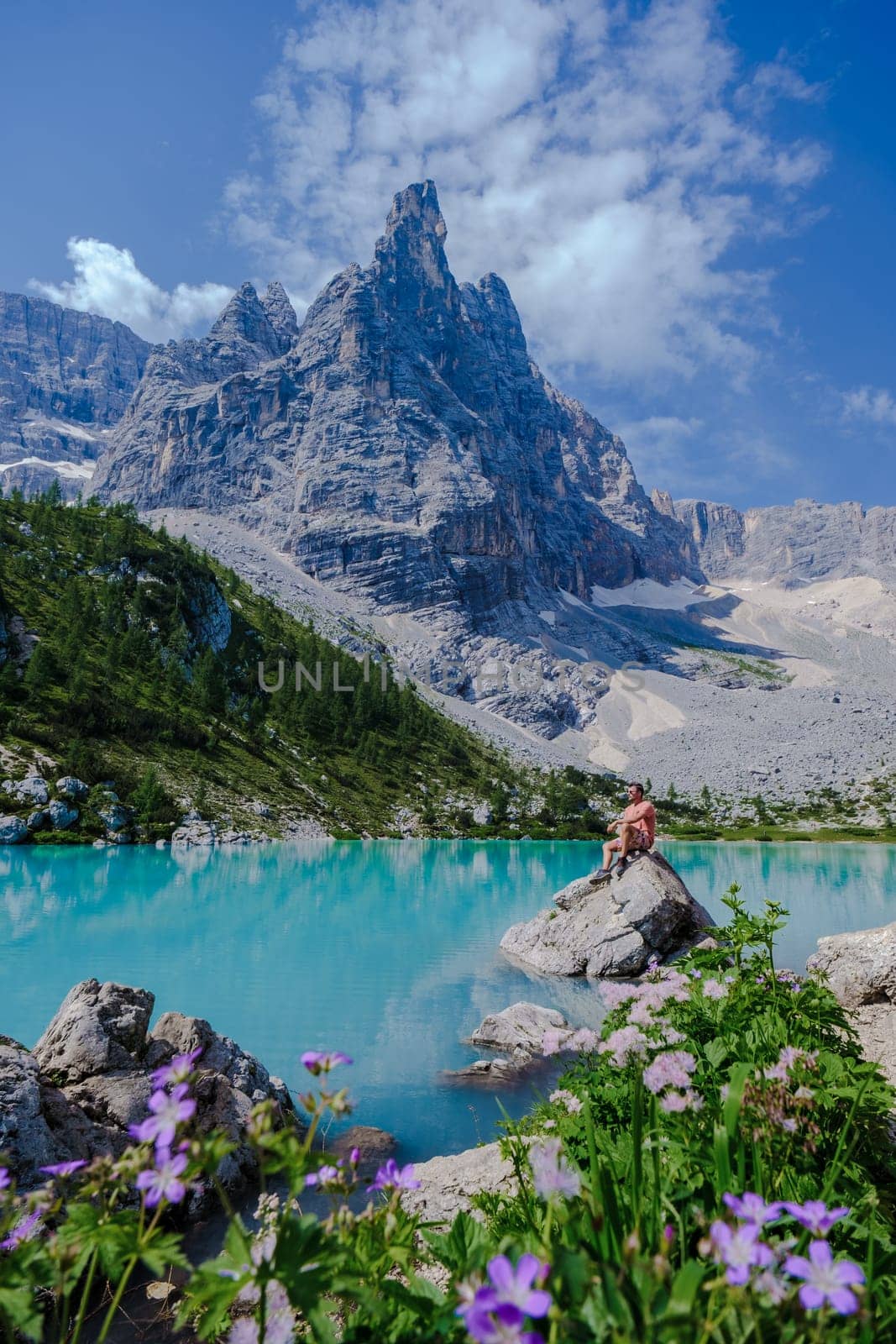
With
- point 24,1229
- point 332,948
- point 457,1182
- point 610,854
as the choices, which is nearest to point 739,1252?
point 24,1229

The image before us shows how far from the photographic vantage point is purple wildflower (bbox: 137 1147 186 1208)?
63.2 inches

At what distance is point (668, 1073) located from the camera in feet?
9.17

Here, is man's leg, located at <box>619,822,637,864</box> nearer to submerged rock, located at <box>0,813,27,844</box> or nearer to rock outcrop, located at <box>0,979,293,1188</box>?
rock outcrop, located at <box>0,979,293,1188</box>

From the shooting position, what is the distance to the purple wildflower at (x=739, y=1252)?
4.09 ft

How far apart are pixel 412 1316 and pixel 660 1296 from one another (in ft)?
3.81

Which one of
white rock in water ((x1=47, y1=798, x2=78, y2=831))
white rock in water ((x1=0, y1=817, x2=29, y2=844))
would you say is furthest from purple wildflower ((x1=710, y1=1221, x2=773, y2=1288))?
white rock in water ((x1=47, y1=798, x2=78, y2=831))

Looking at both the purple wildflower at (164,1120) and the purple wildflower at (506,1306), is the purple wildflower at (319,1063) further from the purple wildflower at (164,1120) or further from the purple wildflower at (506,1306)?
the purple wildflower at (506,1306)

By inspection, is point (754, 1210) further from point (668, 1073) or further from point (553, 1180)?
point (668, 1073)

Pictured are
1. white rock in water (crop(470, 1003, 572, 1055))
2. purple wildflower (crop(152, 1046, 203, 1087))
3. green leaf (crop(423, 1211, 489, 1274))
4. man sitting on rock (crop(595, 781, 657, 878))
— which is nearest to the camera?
purple wildflower (crop(152, 1046, 203, 1087))

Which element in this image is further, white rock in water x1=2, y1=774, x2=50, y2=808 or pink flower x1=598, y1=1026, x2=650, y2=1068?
white rock in water x1=2, y1=774, x2=50, y2=808

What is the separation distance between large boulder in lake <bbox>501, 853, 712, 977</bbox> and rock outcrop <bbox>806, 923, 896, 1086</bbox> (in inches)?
300

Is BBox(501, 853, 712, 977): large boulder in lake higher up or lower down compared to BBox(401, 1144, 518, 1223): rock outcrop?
lower down

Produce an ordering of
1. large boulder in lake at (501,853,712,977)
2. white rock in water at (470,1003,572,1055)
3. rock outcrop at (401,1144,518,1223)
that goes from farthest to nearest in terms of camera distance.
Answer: large boulder in lake at (501,853,712,977)
white rock in water at (470,1003,572,1055)
rock outcrop at (401,1144,518,1223)

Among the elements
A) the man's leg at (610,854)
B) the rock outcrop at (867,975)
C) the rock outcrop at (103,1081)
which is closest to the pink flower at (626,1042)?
the rock outcrop at (103,1081)
